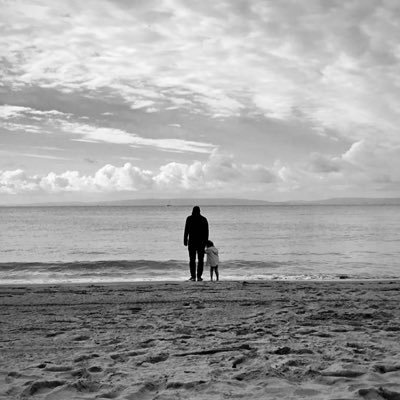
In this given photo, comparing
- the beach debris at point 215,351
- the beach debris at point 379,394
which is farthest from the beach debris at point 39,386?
the beach debris at point 379,394

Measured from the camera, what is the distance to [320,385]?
416 centimetres

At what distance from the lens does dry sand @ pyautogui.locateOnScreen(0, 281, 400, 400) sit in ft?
13.5

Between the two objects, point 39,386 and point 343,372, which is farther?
point 343,372

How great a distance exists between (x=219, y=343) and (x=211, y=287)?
560 centimetres

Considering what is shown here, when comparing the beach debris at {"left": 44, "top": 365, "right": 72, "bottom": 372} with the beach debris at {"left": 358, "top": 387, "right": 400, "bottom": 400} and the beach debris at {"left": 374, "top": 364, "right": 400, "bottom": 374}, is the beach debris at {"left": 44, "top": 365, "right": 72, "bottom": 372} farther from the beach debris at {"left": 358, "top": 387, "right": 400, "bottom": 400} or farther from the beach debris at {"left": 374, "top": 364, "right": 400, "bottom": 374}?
the beach debris at {"left": 374, "top": 364, "right": 400, "bottom": 374}

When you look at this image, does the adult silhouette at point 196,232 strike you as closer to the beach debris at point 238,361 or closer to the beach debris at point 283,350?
the beach debris at point 283,350

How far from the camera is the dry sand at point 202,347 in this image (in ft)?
13.5

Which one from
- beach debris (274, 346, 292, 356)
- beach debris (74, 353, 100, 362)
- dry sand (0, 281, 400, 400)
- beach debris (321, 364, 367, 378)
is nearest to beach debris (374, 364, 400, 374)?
dry sand (0, 281, 400, 400)

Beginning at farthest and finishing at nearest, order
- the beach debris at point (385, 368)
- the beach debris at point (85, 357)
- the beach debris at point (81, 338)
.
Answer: the beach debris at point (81, 338) → the beach debris at point (85, 357) → the beach debris at point (385, 368)

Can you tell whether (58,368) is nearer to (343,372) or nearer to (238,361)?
(238,361)

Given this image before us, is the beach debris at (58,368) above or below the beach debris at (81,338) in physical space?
above

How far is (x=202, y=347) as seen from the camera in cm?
547

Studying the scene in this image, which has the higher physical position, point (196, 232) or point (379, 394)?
point (196, 232)

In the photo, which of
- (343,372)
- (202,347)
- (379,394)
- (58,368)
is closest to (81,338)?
(58,368)
